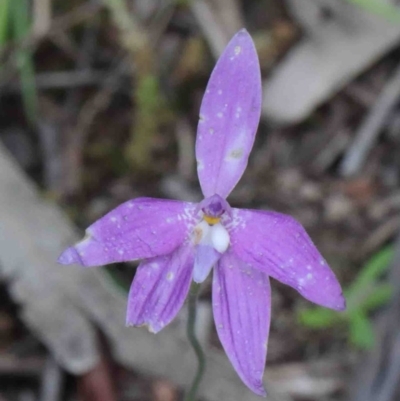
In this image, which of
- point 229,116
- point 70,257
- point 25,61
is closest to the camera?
point 70,257

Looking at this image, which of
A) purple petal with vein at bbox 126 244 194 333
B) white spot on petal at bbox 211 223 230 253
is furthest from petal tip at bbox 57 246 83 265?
white spot on petal at bbox 211 223 230 253

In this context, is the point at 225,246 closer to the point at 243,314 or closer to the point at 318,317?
the point at 243,314

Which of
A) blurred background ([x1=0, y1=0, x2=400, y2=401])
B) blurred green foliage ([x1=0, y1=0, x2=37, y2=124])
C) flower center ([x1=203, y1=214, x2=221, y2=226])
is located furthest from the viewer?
blurred green foliage ([x1=0, y1=0, x2=37, y2=124])

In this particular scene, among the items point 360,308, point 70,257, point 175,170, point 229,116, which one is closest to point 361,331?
point 360,308

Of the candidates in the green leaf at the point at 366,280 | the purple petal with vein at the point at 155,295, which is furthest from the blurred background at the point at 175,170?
the purple petal with vein at the point at 155,295

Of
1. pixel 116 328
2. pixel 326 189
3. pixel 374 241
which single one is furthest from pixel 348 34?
pixel 116 328

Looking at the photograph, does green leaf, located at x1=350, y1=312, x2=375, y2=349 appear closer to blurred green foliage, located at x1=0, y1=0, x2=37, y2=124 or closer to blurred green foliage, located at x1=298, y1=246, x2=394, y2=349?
blurred green foliage, located at x1=298, y1=246, x2=394, y2=349

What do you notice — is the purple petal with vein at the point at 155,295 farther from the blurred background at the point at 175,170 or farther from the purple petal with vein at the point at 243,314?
the blurred background at the point at 175,170
